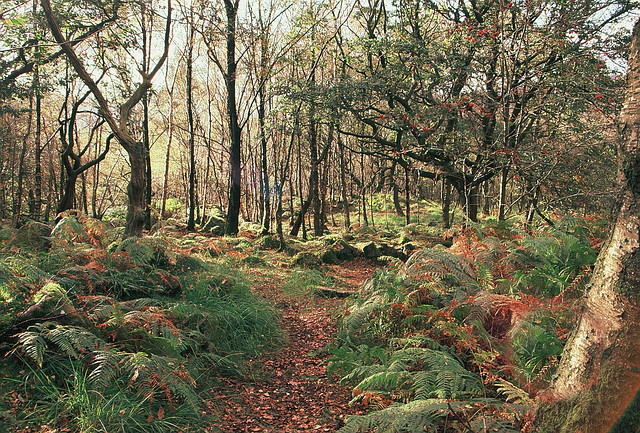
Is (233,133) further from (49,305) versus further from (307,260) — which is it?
(49,305)

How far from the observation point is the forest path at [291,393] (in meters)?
3.41

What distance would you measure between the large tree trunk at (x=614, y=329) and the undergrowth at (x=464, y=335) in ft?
1.73

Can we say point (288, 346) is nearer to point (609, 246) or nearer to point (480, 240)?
point (480, 240)

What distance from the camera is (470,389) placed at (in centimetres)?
308

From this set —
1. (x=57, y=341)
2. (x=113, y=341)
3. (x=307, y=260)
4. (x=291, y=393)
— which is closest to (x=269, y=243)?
(x=307, y=260)

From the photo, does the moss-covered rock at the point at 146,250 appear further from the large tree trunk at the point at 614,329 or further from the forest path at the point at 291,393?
the large tree trunk at the point at 614,329

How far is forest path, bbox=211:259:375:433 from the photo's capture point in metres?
3.41

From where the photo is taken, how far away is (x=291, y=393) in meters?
4.01

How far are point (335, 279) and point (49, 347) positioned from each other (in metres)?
6.60

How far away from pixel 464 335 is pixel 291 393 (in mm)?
1832

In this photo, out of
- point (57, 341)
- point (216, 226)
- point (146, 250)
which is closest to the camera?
point (57, 341)

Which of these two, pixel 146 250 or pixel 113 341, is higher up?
pixel 146 250

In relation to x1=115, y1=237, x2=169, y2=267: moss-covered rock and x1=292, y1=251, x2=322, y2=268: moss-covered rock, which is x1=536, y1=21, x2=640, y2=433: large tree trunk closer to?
x1=115, y1=237, x2=169, y2=267: moss-covered rock

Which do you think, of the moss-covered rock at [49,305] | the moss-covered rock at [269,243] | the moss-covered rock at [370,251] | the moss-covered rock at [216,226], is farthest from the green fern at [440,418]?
the moss-covered rock at [216,226]
